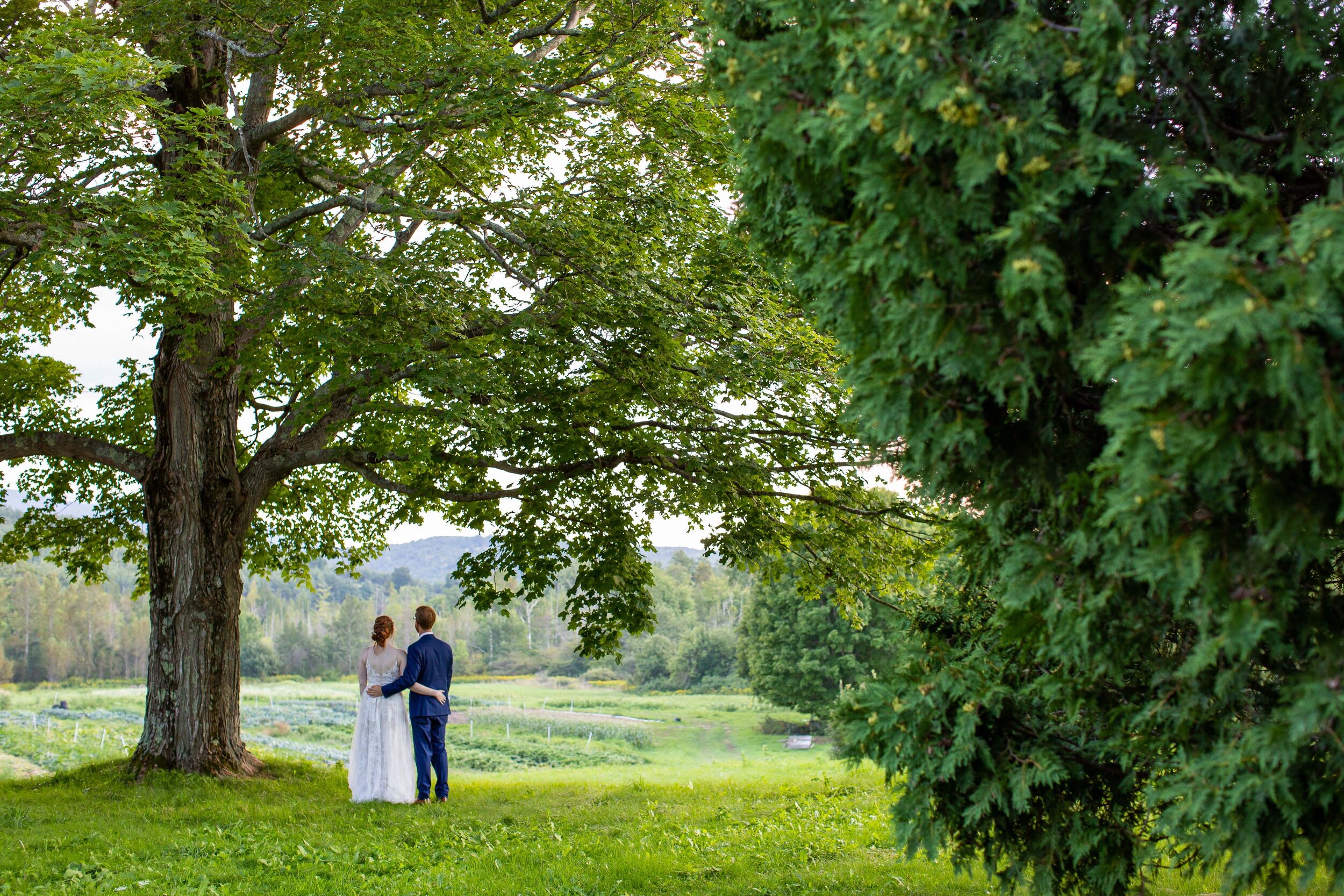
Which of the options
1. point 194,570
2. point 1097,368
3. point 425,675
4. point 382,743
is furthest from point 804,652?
point 1097,368

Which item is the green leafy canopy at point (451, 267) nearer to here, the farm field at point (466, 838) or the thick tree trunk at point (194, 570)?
the thick tree trunk at point (194, 570)

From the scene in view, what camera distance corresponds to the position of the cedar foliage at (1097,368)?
2.73 metres

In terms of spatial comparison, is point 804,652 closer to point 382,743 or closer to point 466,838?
point 382,743

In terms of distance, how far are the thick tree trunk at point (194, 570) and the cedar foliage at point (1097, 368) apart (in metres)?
8.58

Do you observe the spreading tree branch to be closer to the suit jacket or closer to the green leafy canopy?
the green leafy canopy

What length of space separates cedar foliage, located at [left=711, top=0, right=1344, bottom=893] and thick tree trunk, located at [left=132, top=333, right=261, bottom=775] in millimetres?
8577

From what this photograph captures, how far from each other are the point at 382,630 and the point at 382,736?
1016 millimetres

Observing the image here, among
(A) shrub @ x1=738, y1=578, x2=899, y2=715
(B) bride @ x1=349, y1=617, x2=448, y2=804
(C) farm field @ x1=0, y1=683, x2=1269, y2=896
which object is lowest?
(A) shrub @ x1=738, y1=578, x2=899, y2=715

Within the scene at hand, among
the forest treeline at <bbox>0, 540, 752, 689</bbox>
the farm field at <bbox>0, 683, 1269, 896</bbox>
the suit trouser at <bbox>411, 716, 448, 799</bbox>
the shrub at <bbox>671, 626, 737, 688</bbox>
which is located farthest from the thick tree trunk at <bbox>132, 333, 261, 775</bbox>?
the shrub at <bbox>671, 626, 737, 688</bbox>

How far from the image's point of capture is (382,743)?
9.10 m

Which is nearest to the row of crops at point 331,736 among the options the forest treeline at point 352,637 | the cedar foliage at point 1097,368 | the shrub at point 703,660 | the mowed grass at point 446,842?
the mowed grass at point 446,842

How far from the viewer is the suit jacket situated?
350 inches

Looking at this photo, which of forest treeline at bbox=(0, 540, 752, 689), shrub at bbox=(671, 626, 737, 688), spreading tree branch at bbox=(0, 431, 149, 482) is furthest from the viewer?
forest treeline at bbox=(0, 540, 752, 689)

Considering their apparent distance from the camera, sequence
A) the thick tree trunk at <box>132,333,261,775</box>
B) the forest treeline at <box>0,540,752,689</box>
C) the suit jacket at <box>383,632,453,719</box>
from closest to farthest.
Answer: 1. the suit jacket at <box>383,632,453,719</box>
2. the thick tree trunk at <box>132,333,261,775</box>
3. the forest treeline at <box>0,540,752,689</box>
